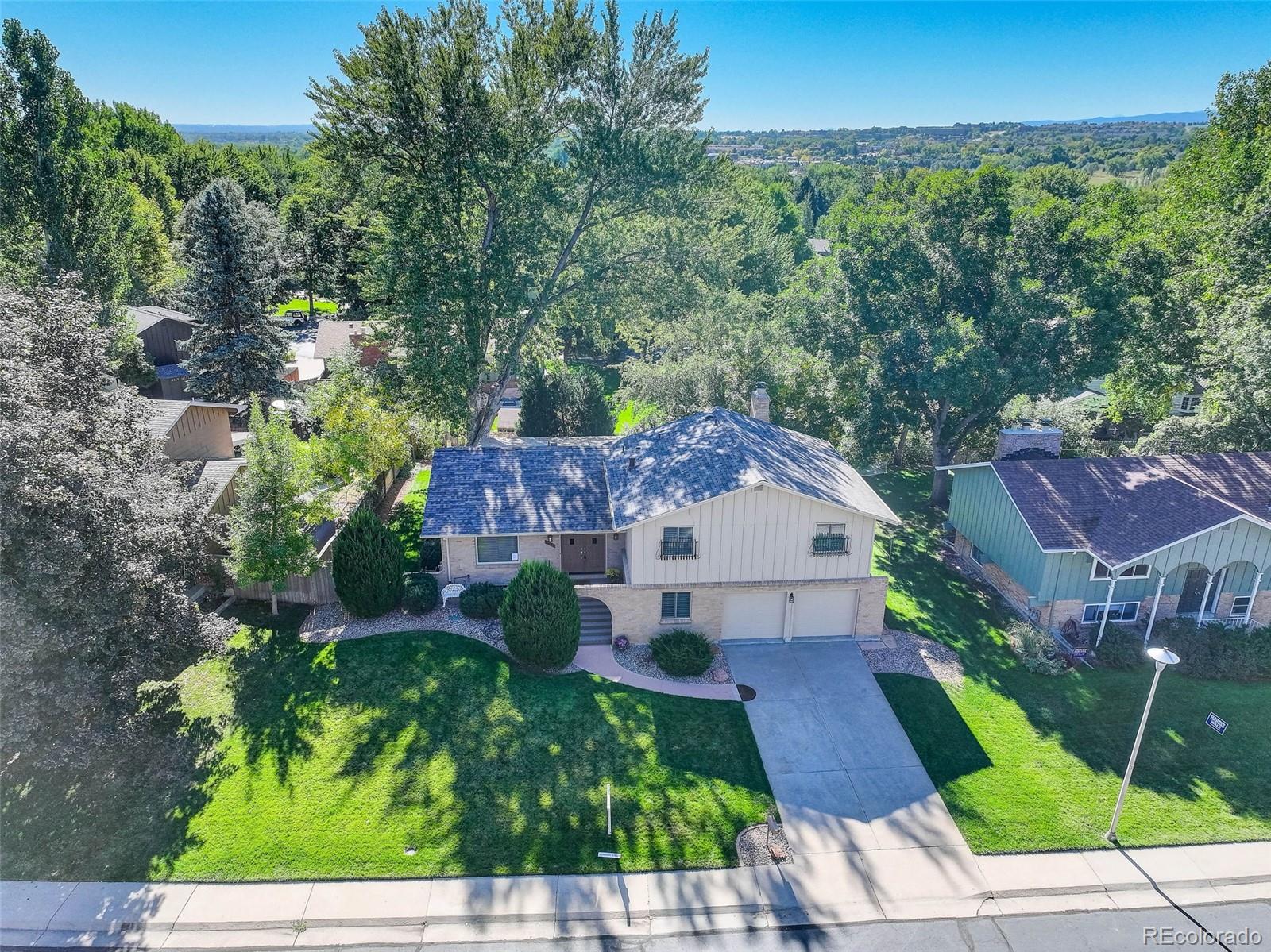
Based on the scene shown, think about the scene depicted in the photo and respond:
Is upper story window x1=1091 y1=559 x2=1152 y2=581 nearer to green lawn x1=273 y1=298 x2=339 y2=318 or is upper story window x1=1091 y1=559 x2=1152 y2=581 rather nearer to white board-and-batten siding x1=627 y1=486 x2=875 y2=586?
white board-and-batten siding x1=627 y1=486 x2=875 y2=586

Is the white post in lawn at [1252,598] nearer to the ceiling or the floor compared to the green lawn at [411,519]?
nearer to the ceiling

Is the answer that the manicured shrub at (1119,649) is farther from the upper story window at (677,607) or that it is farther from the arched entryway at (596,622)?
the arched entryway at (596,622)

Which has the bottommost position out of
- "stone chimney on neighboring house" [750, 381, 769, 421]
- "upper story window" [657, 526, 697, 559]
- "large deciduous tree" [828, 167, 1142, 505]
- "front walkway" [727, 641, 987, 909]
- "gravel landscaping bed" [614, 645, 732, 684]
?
"front walkway" [727, 641, 987, 909]

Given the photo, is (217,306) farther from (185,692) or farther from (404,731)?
(404,731)

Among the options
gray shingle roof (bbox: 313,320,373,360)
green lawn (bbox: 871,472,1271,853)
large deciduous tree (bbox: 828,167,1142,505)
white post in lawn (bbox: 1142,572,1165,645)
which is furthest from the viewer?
gray shingle roof (bbox: 313,320,373,360)

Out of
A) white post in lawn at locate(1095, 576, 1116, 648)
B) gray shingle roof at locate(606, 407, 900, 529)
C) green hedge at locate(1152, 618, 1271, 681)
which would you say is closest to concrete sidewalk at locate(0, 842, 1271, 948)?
green hedge at locate(1152, 618, 1271, 681)

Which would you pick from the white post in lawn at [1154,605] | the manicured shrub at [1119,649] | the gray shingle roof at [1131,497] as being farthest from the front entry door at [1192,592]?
the manicured shrub at [1119,649]
